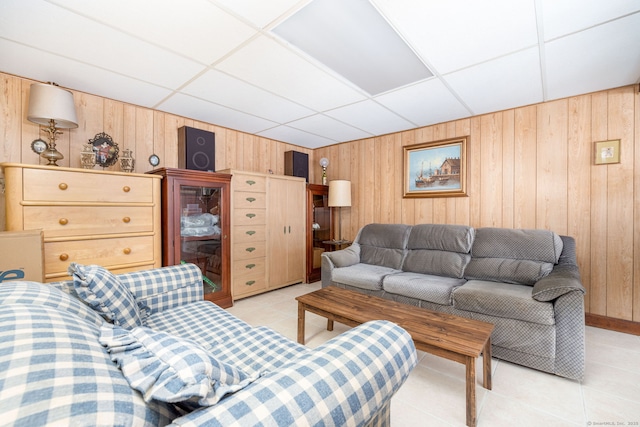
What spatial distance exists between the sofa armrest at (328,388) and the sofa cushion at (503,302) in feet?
4.90

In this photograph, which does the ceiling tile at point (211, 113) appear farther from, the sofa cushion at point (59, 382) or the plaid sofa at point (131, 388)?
the sofa cushion at point (59, 382)

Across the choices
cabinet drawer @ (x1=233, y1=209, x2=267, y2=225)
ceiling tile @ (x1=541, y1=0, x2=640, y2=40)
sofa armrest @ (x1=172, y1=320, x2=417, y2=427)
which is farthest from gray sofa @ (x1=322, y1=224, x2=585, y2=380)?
ceiling tile @ (x1=541, y1=0, x2=640, y2=40)

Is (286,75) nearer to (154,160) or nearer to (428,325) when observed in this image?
(154,160)

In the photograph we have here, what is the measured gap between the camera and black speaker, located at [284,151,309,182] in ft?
14.1

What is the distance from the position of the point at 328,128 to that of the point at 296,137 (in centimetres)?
65

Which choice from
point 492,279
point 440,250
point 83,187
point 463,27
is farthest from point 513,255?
point 83,187

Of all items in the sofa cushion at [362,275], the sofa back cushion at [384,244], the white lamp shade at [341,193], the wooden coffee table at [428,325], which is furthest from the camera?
the white lamp shade at [341,193]

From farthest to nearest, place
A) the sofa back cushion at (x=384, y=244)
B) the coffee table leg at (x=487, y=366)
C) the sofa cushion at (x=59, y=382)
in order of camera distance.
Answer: the sofa back cushion at (x=384, y=244) → the coffee table leg at (x=487, y=366) → the sofa cushion at (x=59, y=382)

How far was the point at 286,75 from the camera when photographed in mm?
2268

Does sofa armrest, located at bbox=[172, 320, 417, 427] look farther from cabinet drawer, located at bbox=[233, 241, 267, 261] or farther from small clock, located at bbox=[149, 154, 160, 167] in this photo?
small clock, located at bbox=[149, 154, 160, 167]

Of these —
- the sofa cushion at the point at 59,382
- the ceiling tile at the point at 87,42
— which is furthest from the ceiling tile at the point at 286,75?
the sofa cushion at the point at 59,382

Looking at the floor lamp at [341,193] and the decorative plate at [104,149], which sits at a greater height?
the decorative plate at [104,149]

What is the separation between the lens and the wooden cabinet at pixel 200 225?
2714 millimetres

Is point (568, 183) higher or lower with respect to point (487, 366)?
higher
